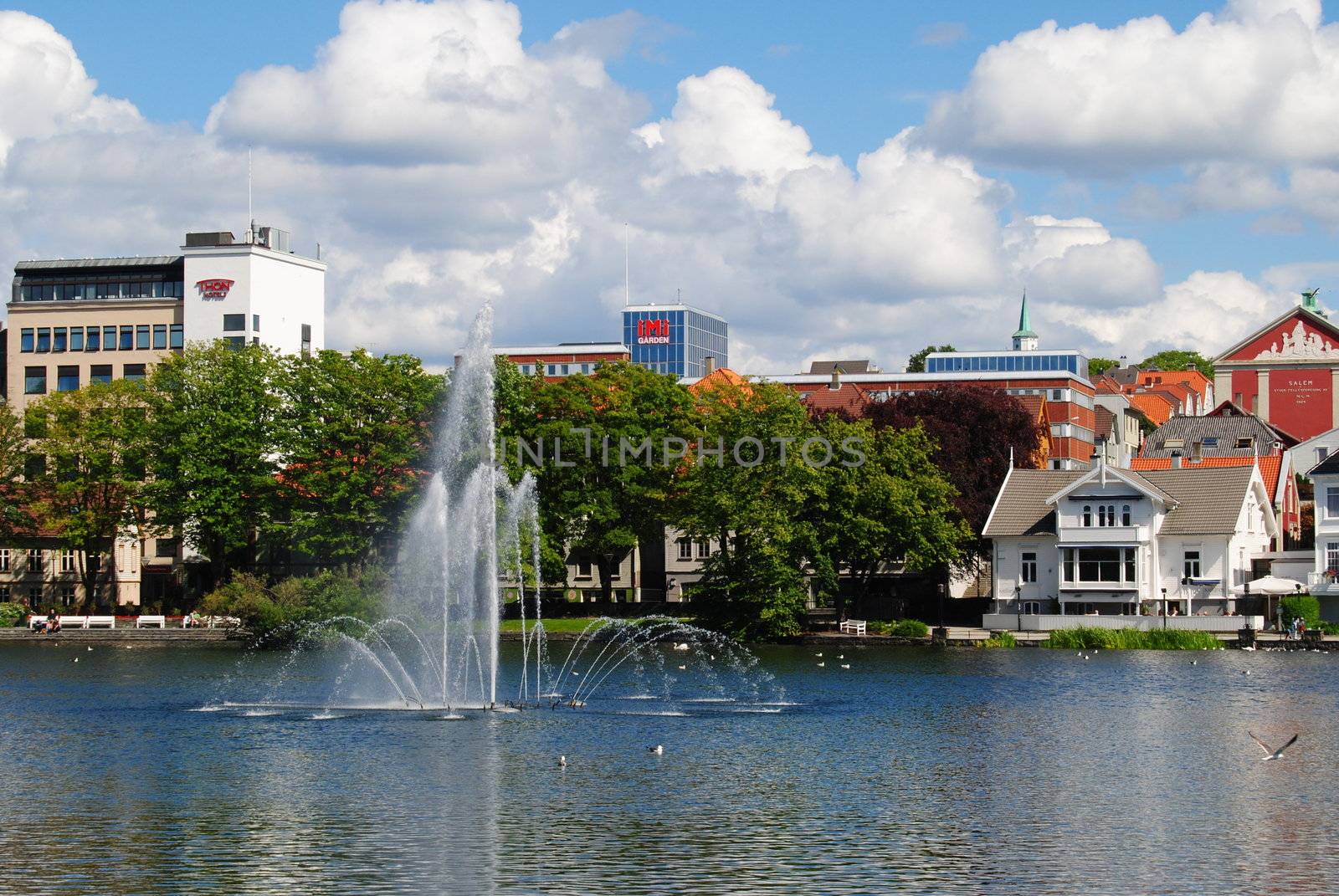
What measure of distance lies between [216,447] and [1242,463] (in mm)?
62737

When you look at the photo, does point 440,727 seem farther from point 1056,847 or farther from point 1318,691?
point 1318,691

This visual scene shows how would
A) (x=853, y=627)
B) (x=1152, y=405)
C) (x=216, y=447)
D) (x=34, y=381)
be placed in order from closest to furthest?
(x=853, y=627), (x=216, y=447), (x=34, y=381), (x=1152, y=405)

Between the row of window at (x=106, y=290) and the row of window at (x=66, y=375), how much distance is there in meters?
5.42

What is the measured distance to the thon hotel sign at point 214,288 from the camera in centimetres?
12175

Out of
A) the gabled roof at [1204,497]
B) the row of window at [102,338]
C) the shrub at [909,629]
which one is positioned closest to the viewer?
the shrub at [909,629]

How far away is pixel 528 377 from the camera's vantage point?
333 ft

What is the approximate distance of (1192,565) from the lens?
9181 cm

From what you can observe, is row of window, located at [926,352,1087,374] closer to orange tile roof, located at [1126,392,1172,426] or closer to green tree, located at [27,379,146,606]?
orange tile roof, located at [1126,392,1172,426]

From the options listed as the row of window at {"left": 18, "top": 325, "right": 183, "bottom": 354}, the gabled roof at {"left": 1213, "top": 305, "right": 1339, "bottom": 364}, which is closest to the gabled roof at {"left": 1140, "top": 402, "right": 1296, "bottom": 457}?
the gabled roof at {"left": 1213, "top": 305, "right": 1339, "bottom": 364}

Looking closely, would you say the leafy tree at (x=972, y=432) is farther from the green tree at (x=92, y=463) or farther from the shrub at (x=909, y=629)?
the green tree at (x=92, y=463)

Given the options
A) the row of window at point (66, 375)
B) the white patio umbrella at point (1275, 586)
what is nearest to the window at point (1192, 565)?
the white patio umbrella at point (1275, 586)

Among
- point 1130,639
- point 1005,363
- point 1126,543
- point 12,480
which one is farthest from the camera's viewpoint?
point 1005,363

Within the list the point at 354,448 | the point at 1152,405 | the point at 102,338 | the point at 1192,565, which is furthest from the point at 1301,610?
the point at 1152,405

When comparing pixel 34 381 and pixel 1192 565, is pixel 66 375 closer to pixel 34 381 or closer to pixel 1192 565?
pixel 34 381
